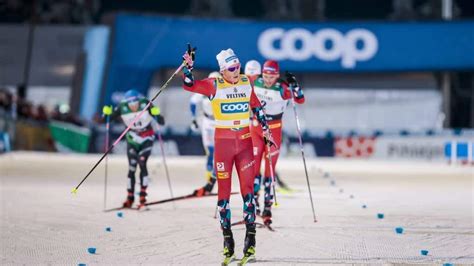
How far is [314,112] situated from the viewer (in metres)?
33.8

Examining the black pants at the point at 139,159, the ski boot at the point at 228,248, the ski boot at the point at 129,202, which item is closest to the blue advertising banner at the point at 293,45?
the black pants at the point at 139,159

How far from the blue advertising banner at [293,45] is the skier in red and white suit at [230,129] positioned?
23260 millimetres

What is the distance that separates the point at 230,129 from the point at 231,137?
10 centimetres

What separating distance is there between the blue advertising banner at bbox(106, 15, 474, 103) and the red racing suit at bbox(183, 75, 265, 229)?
23.3 m

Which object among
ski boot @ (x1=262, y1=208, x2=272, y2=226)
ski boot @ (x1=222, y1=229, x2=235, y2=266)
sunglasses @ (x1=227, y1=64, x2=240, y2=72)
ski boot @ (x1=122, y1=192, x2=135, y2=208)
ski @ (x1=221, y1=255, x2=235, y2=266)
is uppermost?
sunglasses @ (x1=227, y1=64, x2=240, y2=72)

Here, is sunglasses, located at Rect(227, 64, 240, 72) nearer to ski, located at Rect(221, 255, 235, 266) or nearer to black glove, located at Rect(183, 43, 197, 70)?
black glove, located at Rect(183, 43, 197, 70)

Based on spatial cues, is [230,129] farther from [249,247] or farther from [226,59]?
[249,247]

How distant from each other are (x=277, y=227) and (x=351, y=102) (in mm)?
23761

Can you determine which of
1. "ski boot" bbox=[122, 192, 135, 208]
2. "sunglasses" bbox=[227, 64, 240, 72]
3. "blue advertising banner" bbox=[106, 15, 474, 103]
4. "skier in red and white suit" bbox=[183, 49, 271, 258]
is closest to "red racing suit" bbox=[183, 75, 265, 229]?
"skier in red and white suit" bbox=[183, 49, 271, 258]

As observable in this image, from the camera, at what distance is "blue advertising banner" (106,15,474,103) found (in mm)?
31922

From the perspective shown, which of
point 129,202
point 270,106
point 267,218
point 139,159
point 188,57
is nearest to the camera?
point 188,57

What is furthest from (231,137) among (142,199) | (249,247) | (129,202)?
(129,202)

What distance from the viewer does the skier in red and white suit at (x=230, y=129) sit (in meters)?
8.53

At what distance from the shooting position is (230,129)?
865 centimetres
